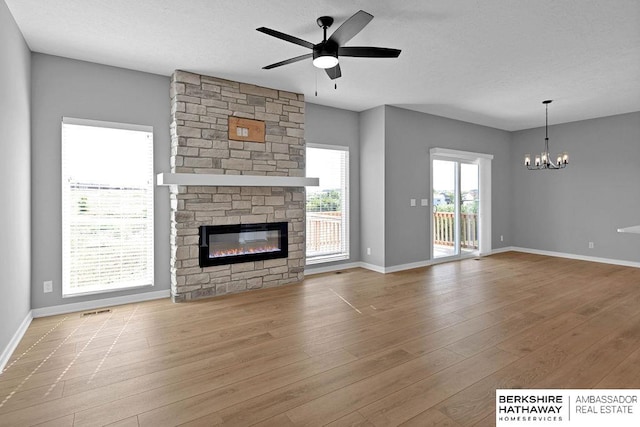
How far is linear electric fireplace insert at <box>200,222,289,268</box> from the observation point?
439 cm

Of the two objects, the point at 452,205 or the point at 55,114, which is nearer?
the point at 55,114

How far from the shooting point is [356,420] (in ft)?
6.39

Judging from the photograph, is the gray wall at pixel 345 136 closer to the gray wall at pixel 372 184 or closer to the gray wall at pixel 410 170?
the gray wall at pixel 372 184

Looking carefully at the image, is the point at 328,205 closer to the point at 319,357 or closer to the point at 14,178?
the point at 319,357

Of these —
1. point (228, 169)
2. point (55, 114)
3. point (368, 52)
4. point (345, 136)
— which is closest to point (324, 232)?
point (345, 136)

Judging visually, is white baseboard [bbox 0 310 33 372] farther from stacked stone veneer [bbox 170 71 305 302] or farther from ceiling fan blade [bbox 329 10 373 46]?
ceiling fan blade [bbox 329 10 373 46]

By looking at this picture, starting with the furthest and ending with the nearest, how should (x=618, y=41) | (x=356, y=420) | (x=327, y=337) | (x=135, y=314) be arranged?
1. (x=135, y=314)
2. (x=618, y=41)
3. (x=327, y=337)
4. (x=356, y=420)

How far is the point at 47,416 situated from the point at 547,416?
114 inches

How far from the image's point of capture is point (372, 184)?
5.93 meters

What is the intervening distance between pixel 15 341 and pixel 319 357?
259cm

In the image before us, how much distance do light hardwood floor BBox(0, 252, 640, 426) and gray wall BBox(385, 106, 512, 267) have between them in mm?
1580

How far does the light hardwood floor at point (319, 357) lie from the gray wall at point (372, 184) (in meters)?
1.45

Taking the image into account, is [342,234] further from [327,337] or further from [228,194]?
[327,337]

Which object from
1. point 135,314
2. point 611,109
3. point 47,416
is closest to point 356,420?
Result: point 47,416
